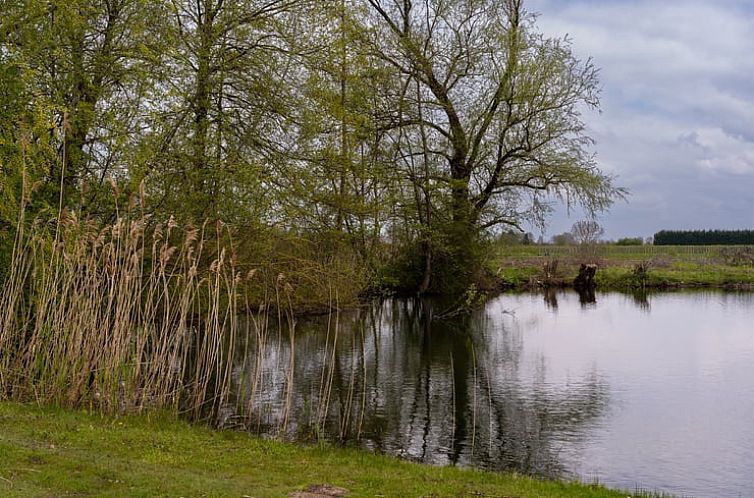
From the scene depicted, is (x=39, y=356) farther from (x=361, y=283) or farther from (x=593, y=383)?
(x=361, y=283)

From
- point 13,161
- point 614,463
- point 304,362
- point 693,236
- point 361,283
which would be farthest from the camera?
point 693,236

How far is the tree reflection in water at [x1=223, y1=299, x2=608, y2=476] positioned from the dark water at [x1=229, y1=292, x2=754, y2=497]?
36 millimetres

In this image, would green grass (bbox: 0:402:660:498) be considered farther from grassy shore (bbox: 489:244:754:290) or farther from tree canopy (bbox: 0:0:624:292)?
grassy shore (bbox: 489:244:754:290)

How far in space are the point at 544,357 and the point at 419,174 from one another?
14.4 metres

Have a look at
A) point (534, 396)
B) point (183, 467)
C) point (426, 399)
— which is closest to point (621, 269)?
point (534, 396)

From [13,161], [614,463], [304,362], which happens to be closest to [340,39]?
[304,362]

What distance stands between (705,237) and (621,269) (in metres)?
39.9

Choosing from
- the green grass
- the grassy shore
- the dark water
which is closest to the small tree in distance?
the grassy shore

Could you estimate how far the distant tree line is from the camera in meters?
76.1

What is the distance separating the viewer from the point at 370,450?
9547 millimetres

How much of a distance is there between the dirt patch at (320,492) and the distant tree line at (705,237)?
247 ft

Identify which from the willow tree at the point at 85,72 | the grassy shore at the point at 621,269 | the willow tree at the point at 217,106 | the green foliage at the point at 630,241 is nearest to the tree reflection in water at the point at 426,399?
the willow tree at the point at 217,106

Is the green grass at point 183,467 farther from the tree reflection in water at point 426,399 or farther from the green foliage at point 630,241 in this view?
the green foliage at point 630,241

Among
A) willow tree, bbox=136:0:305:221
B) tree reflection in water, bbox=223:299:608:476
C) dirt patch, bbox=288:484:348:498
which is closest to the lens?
dirt patch, bbox=288:484:348:498
